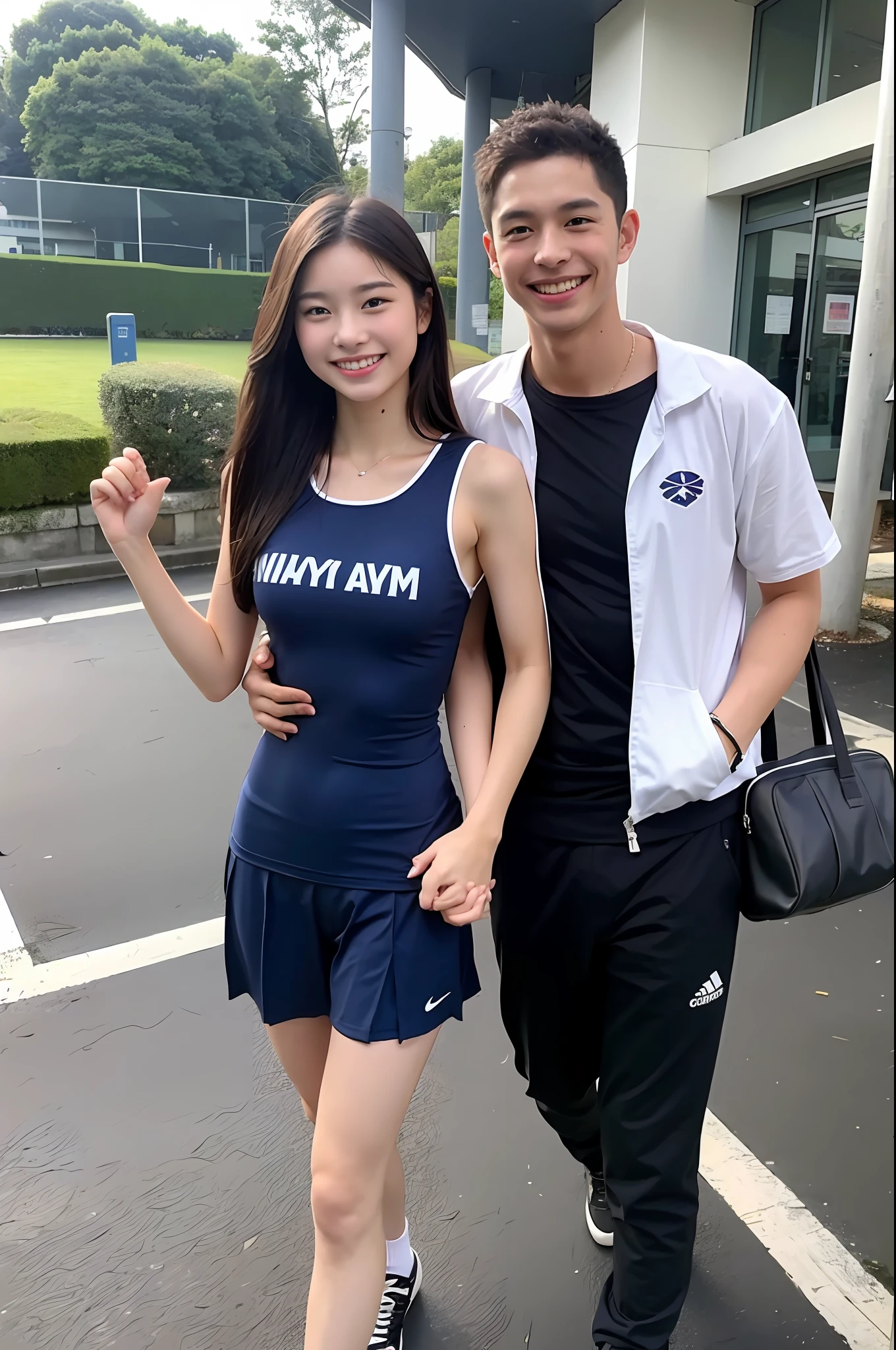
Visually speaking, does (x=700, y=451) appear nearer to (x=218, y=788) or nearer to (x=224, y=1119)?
(x=224, y=1119)

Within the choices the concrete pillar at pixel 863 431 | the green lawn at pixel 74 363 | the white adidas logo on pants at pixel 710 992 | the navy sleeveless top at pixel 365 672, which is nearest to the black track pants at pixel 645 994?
the white adidas logo on pants at pixel 710 992

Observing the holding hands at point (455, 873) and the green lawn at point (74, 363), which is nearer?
the holding hands at point (455, 873)

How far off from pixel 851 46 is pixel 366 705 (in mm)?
11875

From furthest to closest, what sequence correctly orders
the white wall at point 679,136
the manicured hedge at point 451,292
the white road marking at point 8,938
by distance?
the manicured hedge at point 451,292 → the white wall at point 679,136 → the white road marking at point 8,938

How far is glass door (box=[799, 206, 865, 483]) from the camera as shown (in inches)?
396

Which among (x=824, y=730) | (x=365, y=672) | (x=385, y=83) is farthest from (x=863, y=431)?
(x=385, y=83)

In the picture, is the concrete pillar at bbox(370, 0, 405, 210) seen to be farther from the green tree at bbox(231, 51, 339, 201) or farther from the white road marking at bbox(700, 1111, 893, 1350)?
the green tree at bbox(231, 51, 339, 201)

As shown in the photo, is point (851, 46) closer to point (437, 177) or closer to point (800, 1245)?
point (800, 1245)

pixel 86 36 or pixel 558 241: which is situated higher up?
pixel 86 36

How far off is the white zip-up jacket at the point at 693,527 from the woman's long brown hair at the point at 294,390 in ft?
0.70

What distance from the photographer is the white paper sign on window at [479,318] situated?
55.7ft

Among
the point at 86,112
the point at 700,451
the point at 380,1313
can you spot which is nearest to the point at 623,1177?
the point at 380,1313

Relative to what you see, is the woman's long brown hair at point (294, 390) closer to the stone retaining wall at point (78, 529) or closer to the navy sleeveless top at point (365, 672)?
the navy sleeveless top at point (365, 672)

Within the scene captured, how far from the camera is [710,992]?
1564 millimetres
